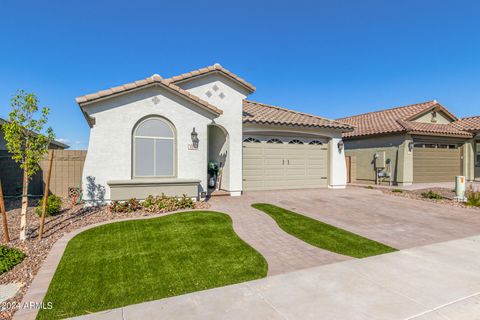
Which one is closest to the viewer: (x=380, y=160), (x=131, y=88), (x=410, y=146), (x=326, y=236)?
(x=326, y=236)

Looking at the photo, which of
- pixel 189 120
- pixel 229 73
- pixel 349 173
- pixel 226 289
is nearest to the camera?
pixel 226 289

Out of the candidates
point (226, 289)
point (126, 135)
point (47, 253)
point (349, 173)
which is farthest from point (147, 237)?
point (349, 173)

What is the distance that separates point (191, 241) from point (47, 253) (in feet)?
9.76

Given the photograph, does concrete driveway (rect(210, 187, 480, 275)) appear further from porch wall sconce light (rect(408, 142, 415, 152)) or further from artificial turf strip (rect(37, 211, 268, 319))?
porch wall sconce light (rect(408, 142, 415, 152))

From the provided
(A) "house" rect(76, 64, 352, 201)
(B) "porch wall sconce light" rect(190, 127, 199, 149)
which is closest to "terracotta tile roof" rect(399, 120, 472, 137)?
(A) "house" rect(76, 64, 352, 201)

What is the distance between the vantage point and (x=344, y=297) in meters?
3.71

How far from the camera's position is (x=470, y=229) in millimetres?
7504

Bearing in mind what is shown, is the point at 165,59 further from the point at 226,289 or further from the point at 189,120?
the point at 226,289

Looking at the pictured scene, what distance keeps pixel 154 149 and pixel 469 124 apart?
24.5 m

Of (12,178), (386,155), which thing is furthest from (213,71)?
(386,155)

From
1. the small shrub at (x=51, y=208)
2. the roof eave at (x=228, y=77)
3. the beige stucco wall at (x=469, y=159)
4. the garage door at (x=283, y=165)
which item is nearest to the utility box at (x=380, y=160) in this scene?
the garage door at (x=283, y=165)

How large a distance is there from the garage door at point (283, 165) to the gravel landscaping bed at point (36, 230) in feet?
13.7

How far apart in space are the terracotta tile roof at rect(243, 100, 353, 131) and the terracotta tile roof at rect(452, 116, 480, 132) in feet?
38.4

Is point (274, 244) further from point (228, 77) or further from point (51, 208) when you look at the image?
point (228, 77)
